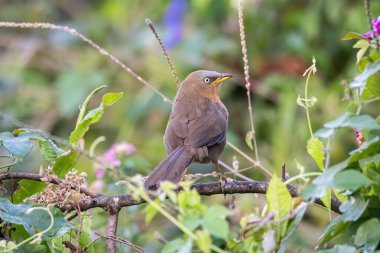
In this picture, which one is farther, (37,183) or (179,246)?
(37,183)

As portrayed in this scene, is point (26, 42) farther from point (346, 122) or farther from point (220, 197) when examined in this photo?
point (346, 122)

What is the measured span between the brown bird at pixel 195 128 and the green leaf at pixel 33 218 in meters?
0.78

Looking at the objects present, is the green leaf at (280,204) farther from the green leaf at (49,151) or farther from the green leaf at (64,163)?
the green leaf at (49,151)

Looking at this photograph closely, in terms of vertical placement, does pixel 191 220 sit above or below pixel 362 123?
below

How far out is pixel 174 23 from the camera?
8016 mm

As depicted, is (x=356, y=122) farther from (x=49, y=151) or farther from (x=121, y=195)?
(x=49, y=151)

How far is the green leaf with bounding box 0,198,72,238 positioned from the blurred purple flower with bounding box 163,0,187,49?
5442 millimetres

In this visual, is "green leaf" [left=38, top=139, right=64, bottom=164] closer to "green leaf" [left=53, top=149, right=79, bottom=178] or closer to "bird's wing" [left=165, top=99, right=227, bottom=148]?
"green leaf" [left=53, top=149, right=79, bottom=178]

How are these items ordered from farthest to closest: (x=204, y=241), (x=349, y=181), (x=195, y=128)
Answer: (x=195, y=128) → (x=349, y=181) → (x=204, y=241)

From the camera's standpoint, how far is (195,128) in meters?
4.13

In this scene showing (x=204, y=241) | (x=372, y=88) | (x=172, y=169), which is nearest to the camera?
(x=204, y=241)

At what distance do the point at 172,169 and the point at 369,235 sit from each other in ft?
4.29

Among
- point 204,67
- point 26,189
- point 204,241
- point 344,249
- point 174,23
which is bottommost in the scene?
point 204,67

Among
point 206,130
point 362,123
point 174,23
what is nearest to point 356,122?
point 362,123
